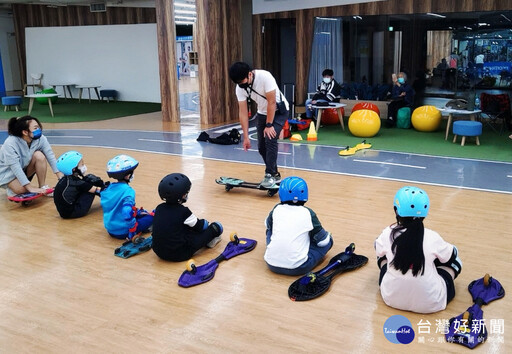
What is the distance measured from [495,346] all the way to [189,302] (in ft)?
6.50

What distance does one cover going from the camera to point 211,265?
4.04 m

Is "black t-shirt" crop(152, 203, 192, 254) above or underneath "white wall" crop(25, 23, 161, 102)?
underneath

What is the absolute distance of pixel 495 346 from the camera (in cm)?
292

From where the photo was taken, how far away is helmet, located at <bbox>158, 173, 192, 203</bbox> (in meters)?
3.98

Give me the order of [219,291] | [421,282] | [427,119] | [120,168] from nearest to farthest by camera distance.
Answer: [421,282] < [219,291] < [120,168] < [427,119]

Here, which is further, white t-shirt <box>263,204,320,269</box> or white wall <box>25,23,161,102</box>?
white wall <box>25,23,161,102</box>

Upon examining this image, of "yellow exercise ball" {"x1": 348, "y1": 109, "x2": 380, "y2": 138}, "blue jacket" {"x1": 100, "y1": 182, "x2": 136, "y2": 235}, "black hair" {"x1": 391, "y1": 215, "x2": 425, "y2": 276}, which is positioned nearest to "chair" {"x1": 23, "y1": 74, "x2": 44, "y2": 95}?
"yellow exercise ball" {"x1": 348, "y1": 109, "x2": 380, "y2": 138}

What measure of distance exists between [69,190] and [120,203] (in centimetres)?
94

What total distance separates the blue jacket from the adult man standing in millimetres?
1823

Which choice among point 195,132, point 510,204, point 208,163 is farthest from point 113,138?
point 510,204

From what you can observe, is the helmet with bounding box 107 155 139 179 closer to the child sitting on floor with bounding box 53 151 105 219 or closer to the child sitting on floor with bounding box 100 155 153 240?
the child sitting on floor with bounding box 100 155 153 240

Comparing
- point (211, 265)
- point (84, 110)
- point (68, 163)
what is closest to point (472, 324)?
point (211, 265)

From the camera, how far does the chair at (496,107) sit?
9.49 m

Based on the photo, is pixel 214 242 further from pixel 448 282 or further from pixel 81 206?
pixel 448 282
